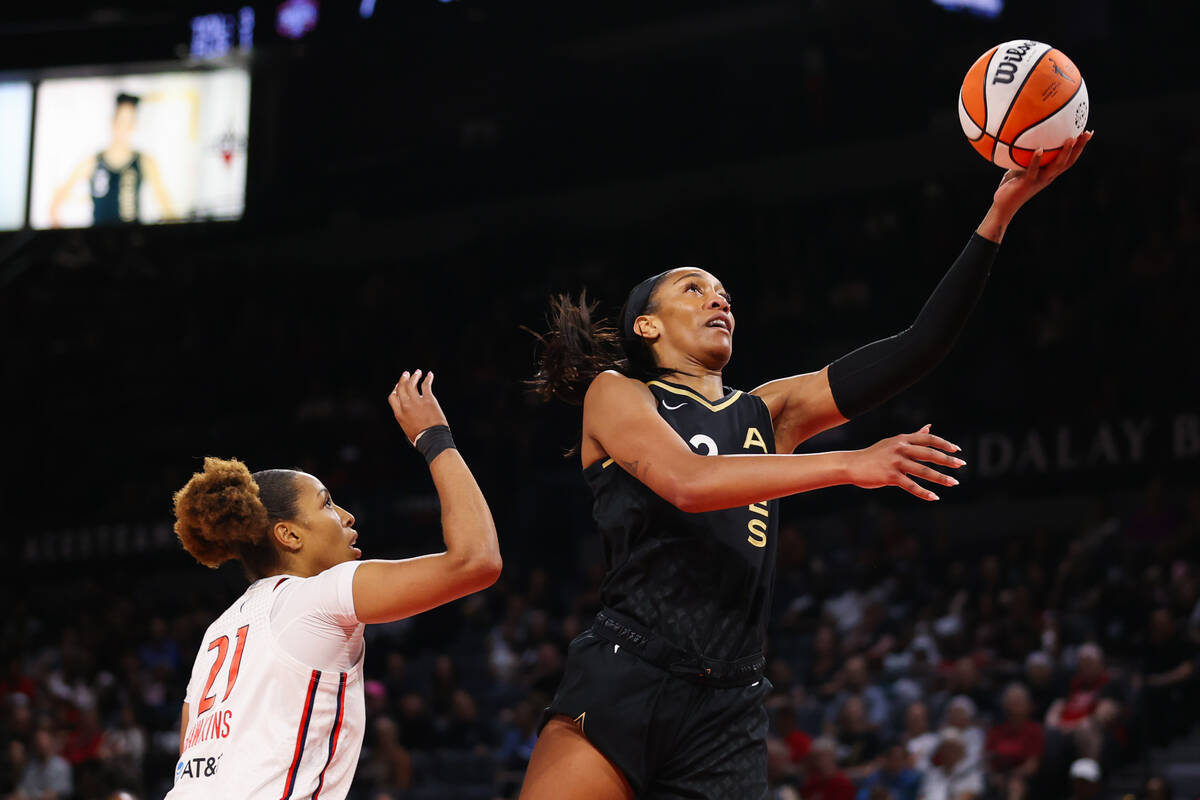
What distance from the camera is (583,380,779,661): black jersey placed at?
3568mm

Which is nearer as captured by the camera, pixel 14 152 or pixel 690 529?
pixel 690 529

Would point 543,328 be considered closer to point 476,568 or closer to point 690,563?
point 690,563

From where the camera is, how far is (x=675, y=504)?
3.38 metres

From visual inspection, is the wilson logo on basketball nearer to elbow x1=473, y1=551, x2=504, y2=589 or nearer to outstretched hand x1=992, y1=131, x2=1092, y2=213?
outstretched hand x1=992, y1=131, x2=1092, y2=213

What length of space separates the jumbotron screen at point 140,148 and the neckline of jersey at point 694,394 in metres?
12.6

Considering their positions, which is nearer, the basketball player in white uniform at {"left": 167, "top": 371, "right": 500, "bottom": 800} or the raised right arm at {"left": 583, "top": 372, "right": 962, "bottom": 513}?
the raised right arm at {"left": 583, "top": 372, "right": 962, "bottom": 513}

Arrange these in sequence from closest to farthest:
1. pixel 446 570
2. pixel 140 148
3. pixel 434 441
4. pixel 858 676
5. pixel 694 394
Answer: pixel 446 570 → pixel 434 441 → pixel 694 394 → pixel 858 676 → pixel 140 148

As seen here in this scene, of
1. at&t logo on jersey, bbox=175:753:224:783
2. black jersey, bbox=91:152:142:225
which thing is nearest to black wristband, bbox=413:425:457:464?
at&t logo on jersey, bbox=175:753:224:783

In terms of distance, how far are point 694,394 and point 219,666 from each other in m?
1.48

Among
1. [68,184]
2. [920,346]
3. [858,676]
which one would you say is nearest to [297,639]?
[920,346]

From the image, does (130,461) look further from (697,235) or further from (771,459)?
(771,459)

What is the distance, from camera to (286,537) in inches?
140

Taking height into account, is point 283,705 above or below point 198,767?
above

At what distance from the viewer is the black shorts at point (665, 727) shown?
136 inches
